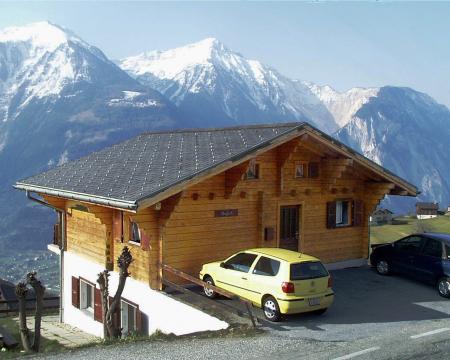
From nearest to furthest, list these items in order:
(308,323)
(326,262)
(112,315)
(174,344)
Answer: (174,344)
(308,323)
(112,315)
(326,262)

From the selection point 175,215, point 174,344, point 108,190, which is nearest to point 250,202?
point 175,215

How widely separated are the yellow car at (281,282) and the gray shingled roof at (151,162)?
9.01 feet

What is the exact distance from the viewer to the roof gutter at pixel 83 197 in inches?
519

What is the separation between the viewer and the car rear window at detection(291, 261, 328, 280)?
12398 mm

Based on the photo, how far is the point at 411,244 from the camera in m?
16.7

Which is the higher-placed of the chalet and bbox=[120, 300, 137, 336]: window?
the chalet

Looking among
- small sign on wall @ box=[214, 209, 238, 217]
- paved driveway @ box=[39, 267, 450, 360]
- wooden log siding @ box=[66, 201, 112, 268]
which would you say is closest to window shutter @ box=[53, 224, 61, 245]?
wooden log siding @ box=[66, 201, 112, 268]

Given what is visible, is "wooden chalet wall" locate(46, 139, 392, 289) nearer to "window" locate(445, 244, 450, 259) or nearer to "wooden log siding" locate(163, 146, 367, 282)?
"wooden log siding" locate(163, 146, 367, 282)

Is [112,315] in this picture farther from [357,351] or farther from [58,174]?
[58,174]

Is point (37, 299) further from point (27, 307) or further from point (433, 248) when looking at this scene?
point (27, 307)

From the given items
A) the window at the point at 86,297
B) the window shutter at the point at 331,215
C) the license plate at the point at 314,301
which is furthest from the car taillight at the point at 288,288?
the window at the point at 86,297

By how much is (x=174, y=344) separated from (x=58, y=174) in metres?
10.2

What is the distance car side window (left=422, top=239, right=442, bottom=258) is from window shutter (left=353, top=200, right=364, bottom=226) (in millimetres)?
3744

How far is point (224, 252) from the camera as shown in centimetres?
1638
